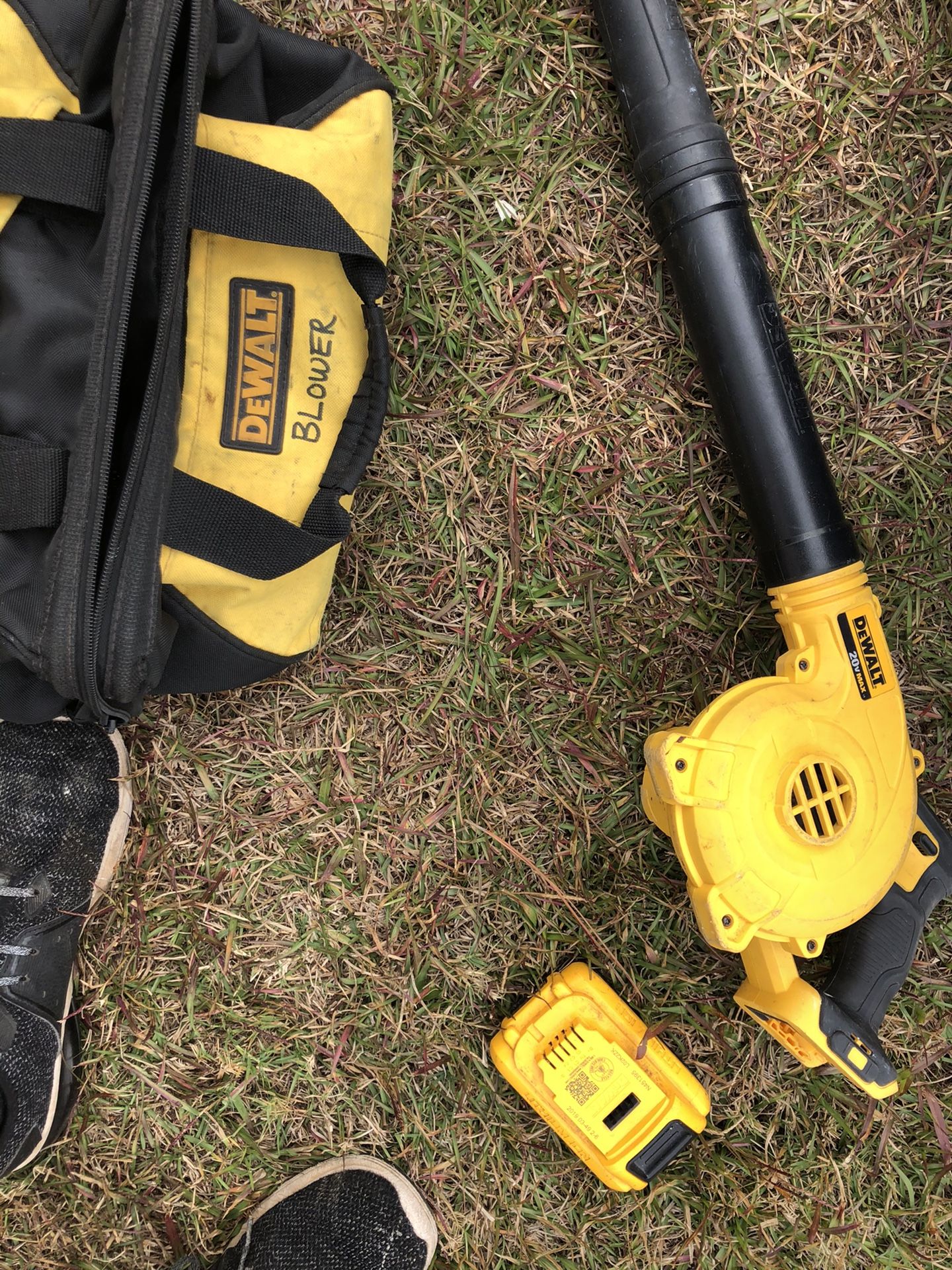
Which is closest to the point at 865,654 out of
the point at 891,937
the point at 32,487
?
the point at 891,937

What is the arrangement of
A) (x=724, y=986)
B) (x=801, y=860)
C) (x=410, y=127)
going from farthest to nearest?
(x=724, y=986), (x=410, y=127), (x=801, y=860)

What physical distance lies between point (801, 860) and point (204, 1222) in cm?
167

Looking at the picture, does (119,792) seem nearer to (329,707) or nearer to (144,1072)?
(329,707)

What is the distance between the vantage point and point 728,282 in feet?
5.39

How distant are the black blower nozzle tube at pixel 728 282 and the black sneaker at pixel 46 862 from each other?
5.20 feet

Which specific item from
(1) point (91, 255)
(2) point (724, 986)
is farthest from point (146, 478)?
(2) point (724, 986)

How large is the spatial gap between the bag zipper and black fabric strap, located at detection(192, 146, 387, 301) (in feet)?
0.26

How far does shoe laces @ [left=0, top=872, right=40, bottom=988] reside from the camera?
1.89m

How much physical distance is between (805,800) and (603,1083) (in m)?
0.76

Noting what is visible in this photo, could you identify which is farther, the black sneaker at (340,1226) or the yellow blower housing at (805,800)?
the black sneaker at (340,1226)

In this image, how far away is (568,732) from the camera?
189 centimetres

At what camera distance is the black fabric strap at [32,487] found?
4.55ft

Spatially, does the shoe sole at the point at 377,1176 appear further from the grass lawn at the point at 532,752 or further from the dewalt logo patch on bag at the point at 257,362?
the dewalt logo patch on bag at the point at 257,362

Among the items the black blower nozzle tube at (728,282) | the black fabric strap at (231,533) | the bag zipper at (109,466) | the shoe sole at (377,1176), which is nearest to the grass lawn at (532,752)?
the shoe sole at (377,1176)
